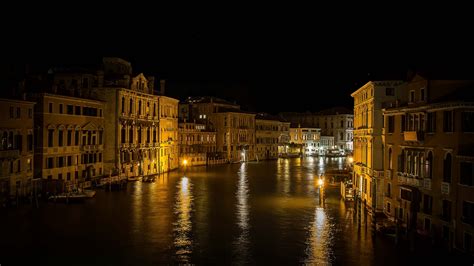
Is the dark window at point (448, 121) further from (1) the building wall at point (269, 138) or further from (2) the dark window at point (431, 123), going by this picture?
(1) the building wall at point (269, 138)

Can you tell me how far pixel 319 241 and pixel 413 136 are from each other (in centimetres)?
683

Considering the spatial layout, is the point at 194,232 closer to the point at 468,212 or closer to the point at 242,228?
the point at 242,228

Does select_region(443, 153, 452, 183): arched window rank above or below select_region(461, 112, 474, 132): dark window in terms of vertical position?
below

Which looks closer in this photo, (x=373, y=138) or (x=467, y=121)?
A: (x=467, y=121)

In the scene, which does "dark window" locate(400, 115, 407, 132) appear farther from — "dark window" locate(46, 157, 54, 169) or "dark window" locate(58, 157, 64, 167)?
"dark window" locate(58, 157, 64, 167)

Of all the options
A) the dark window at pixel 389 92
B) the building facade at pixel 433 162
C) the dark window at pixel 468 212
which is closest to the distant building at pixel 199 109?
the dark window at pixel 389 92

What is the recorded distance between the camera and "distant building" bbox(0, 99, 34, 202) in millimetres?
34156

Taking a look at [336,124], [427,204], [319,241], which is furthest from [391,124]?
[336,124]

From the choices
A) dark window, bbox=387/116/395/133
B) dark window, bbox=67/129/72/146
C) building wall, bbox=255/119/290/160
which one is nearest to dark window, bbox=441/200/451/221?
dark window, bbox=387/116/395/133

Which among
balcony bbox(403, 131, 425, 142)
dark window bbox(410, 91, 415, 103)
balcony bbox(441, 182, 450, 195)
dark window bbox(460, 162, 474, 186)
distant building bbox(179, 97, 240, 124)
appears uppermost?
distant building bbox(179, 97, 240, 124)

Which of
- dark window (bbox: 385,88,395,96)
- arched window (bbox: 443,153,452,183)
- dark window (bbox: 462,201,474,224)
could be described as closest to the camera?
dark window (bbox: 462,201,474,224)

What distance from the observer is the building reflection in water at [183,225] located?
72.6 ft

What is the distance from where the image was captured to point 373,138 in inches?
1267

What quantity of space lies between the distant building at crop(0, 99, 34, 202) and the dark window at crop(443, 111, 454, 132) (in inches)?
1007
